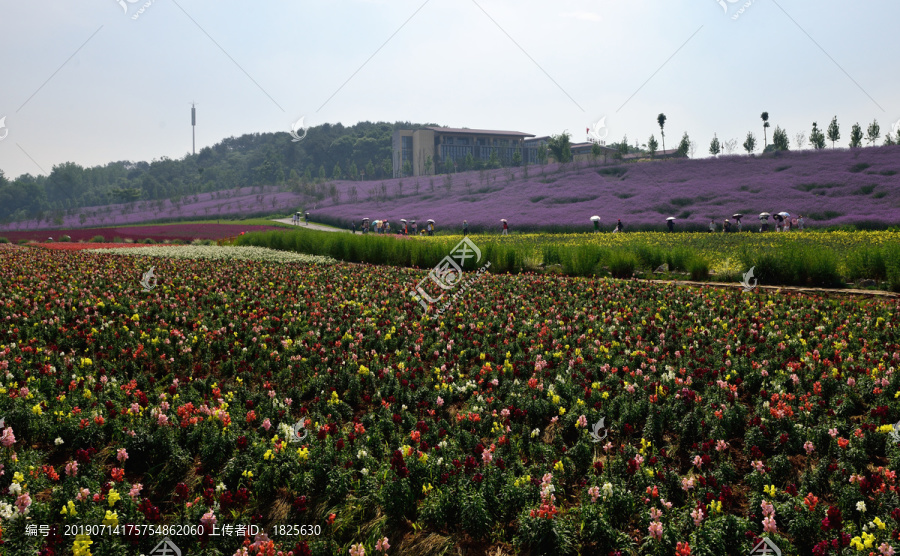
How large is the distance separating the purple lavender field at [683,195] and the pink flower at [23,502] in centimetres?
3491

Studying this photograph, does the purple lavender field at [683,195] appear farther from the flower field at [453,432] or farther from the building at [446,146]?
the building at [446,146]

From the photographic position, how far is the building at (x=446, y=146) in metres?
114

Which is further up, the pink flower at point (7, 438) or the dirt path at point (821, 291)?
the pink flower at point (7, 438)

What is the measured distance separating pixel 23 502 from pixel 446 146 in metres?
118

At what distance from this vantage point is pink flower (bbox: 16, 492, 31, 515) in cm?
348

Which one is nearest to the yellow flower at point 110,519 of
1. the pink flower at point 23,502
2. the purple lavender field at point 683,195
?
the pink flower at point 23,502

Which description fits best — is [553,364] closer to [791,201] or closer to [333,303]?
[333,303]

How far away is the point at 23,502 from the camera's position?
3.48 meters

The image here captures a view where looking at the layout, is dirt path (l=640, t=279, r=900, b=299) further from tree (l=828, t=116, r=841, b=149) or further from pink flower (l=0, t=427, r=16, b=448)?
tree (l=828, t=116, r=841, b=149)

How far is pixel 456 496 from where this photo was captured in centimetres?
394

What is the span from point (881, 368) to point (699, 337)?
2.13 meters

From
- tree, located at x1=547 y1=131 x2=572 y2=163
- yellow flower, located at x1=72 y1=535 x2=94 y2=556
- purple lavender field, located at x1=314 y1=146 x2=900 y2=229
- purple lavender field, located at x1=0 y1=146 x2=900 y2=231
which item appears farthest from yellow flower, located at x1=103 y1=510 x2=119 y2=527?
tree, located at x1=547 y1=131 x2=572 y2=163

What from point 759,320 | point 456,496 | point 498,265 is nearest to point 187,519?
point 456,496

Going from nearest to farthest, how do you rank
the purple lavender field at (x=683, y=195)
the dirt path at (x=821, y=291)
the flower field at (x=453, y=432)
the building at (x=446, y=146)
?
the flower field at (x=453, y=432) → the dirt path at (x=821, y=291) → the purple lavender field at (x=683, y=195) → the building at (x=446, y=146)
